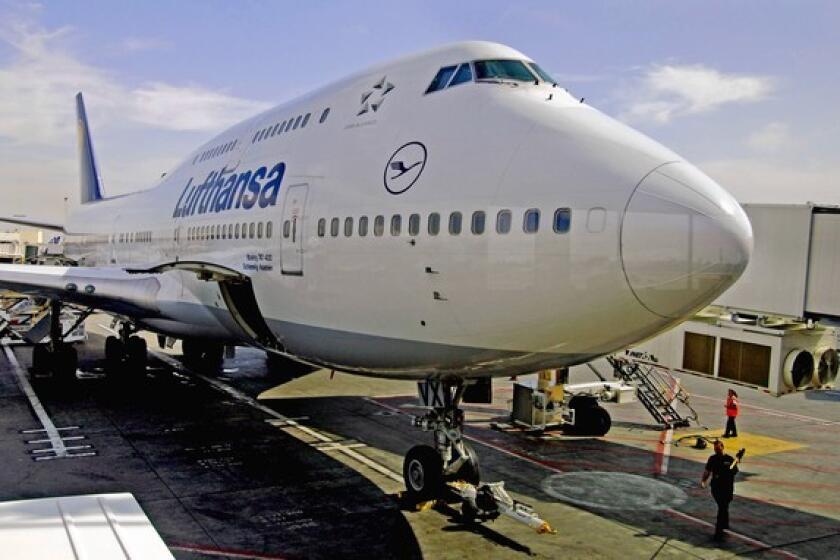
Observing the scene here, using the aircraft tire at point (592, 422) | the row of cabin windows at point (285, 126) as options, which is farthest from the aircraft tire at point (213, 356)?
the aircraft tire at point (592, 422)

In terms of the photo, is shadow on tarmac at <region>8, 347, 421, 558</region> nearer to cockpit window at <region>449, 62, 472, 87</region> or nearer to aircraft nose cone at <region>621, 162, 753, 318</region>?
aircraft nose cone at <region>621, 162, 753, 318</region>

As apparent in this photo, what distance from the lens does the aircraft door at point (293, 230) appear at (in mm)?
11227

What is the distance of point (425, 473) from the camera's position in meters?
10.4

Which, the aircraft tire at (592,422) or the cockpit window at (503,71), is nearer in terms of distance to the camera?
the cockpit window at (503,71)

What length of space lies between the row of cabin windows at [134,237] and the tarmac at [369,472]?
4.12m

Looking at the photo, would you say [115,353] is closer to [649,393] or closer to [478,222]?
[649,393]

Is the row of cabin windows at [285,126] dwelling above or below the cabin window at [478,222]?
above

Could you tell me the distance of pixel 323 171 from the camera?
11.1 meters

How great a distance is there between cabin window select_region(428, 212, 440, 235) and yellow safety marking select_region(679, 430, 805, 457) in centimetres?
950

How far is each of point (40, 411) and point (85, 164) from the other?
2068cm

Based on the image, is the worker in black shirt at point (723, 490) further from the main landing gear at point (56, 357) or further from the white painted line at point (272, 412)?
the main landing gear at point (56, 357)

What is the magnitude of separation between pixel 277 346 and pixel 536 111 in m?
6.38

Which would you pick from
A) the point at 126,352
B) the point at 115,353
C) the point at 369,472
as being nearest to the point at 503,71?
the point at 369,472

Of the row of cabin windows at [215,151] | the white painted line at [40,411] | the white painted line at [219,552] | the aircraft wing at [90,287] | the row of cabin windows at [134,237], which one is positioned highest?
the row of cabin windows at [215,151]
